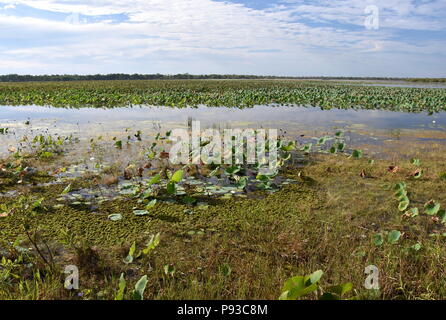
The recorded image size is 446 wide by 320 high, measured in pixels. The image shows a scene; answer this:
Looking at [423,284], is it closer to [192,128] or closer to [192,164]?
[192,164]

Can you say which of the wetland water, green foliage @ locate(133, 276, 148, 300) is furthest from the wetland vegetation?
the wetland water

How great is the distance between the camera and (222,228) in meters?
3.35

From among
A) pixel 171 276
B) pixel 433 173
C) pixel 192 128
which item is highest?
pixel 192 128

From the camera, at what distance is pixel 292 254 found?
2.81 metres

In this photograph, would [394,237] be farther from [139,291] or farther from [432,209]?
[139,291]

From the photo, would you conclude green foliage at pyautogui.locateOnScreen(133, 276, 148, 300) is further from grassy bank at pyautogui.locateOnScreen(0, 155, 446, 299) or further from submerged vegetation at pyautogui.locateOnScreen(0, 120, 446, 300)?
grassy bank at pyautogui.locateOnScreen(0, 155, 446, 299)

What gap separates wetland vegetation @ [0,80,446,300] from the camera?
2.36 metres

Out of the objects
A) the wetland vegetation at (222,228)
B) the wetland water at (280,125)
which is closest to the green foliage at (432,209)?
the wetland vegetation at (222,228)

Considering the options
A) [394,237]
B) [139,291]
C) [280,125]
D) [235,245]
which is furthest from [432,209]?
[280,125]

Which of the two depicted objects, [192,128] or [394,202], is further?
[192,128]

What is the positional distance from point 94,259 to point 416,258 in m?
2.86

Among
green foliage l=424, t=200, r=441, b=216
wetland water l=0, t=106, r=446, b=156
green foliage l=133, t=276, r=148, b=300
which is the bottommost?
green foliage l=133, t=276, r=148, b=300

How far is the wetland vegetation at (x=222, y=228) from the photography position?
236 cm

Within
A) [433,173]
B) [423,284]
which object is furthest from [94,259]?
[433,173]
